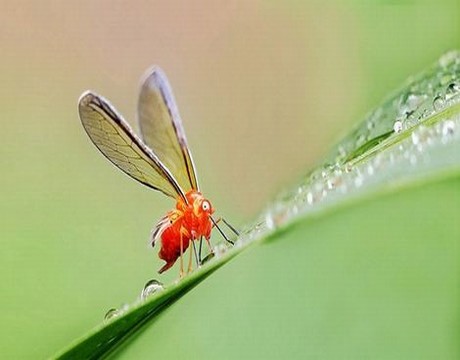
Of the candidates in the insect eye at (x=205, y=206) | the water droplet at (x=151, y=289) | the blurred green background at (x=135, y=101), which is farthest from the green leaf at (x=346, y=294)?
the blurred green background at (x=135, y=101)

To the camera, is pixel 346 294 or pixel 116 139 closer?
pixel 116 139

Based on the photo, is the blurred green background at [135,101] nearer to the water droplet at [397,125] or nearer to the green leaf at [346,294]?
the green leaf at [346,294]

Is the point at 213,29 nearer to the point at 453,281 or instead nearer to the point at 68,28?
the point at 68,28

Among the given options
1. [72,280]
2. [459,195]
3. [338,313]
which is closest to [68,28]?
[72,280]

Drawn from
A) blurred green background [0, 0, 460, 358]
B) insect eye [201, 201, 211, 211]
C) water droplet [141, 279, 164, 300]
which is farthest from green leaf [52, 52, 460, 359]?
blurred green background [0, 0, 460, 358]

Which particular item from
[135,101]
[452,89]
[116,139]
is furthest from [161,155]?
[135,101]

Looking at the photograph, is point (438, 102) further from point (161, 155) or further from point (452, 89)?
point (161, 155)
